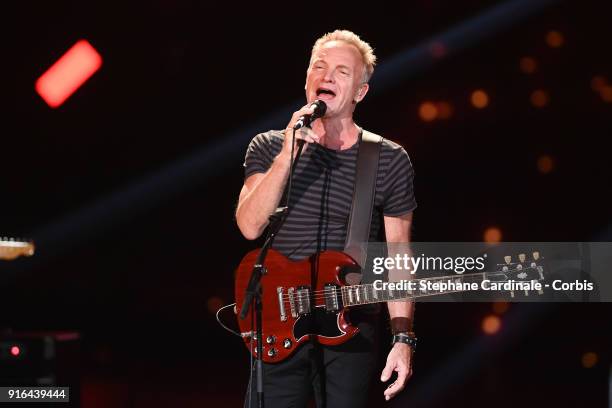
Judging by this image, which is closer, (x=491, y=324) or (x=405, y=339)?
(x=405, y=339)

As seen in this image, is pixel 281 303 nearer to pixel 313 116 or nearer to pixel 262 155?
pixel 262 155

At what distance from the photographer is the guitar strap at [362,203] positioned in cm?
244

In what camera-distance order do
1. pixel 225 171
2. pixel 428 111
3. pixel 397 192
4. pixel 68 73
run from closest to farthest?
pixel 397 192 → pixel 428 111 → pixel 68 73 → pixel 225 171

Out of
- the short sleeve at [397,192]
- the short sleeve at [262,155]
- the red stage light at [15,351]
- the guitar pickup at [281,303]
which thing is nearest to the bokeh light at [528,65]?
the short sleeve at [397,192]

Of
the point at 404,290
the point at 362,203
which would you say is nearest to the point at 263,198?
the point at 362,203

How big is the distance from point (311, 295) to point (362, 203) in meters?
0.36

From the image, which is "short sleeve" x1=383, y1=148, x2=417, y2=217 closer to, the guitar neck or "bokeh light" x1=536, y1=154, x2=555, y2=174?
the guitar neck

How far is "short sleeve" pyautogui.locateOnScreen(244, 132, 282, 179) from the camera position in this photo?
8.29 feet

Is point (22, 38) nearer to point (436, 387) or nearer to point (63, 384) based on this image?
point (63, 384)

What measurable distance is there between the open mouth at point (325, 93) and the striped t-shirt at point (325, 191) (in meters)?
0.17

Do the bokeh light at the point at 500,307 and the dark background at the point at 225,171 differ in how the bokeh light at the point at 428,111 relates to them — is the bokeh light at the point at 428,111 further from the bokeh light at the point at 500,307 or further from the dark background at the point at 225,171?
the bokeh light at the point at 500,307

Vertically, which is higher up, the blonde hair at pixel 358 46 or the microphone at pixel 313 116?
the blonde hair at pixel 358 46

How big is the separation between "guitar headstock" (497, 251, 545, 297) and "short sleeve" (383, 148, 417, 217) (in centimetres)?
37

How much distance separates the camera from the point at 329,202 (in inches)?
98.2
